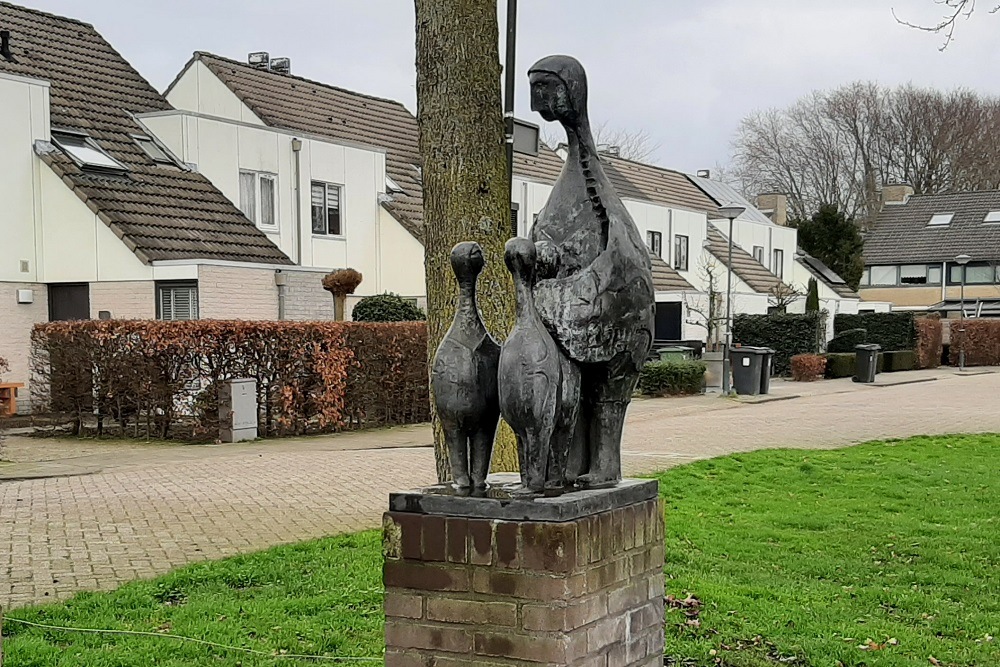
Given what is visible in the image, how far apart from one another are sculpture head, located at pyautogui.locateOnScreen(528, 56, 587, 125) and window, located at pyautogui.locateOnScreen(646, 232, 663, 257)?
121 ft

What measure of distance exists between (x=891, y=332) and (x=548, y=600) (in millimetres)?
40809

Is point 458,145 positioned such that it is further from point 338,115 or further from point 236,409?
point 338,115

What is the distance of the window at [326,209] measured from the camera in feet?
87.8

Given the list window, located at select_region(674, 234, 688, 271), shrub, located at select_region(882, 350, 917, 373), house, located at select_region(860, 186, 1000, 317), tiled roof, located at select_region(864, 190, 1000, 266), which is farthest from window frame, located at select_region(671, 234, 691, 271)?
tiled roof, located at select_region(864, 190, 1000, 266)

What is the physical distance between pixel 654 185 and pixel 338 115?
1703 centimetres

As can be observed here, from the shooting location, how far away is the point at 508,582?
3961 mm

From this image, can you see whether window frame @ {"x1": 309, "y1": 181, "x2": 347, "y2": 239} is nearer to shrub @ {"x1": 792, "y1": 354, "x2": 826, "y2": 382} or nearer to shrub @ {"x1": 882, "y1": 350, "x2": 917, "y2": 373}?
shrub @ {"x1": 792, "y1": 354, "x2": 826, "y2": 382}

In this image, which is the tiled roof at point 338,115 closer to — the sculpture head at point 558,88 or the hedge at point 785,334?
the hedge at point 785,334

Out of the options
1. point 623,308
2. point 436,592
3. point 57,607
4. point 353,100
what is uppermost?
point 353,100

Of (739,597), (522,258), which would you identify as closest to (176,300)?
(739,597)

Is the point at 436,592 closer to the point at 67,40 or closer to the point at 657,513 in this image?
the point at 657,513

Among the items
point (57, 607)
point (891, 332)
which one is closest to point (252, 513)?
point (57, 607)

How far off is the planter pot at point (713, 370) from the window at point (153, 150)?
13.6 meters

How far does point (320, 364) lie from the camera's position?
61.7ft
